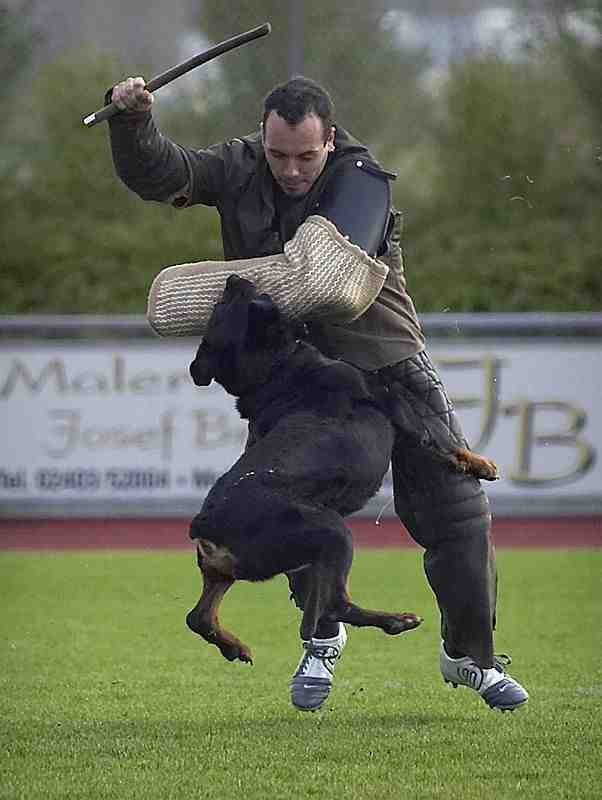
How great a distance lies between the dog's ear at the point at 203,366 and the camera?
4.19 metres

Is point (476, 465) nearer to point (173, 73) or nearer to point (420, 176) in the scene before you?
point (173, 73)

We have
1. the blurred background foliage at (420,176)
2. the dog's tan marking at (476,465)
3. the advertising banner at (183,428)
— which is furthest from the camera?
the blurred background foliage at (420,176)

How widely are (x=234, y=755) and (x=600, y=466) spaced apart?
6629 mm

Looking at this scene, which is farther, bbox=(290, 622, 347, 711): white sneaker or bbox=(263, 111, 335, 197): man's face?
bbox=(290, 622, 347, 711): white sneaker

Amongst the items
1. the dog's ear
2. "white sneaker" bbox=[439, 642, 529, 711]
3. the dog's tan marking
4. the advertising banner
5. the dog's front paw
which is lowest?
the advertising banner

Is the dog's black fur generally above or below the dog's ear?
below

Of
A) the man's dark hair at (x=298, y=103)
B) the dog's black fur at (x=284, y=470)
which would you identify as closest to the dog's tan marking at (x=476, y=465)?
the dog's black fur at (x=284, y=470)

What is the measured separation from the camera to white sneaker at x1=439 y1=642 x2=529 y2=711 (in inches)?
194

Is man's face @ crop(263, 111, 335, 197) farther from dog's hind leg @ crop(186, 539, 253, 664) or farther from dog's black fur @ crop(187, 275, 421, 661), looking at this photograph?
dog's hind leg @ crop(186, 539, 253, 664)

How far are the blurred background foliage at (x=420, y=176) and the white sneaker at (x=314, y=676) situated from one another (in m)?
8.24

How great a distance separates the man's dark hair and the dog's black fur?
0.48m

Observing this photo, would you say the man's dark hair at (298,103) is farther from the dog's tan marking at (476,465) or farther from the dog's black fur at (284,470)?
the dog's tan marking at (476,465)

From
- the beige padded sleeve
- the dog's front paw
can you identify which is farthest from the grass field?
the beige padded sleeve

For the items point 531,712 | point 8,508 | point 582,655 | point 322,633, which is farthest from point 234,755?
point 8,508
